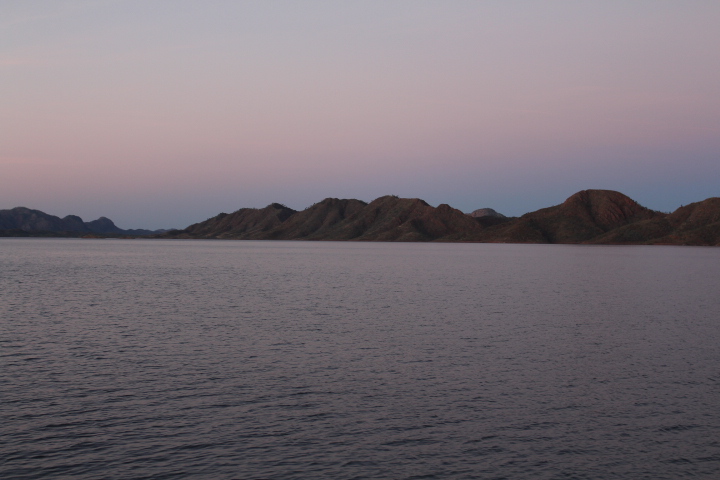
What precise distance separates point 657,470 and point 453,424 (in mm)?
5954

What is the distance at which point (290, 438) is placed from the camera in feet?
58.5

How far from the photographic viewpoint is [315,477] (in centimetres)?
1516

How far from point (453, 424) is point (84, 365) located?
16.9 m

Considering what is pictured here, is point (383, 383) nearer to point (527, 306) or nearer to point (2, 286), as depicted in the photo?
point (527, 306)

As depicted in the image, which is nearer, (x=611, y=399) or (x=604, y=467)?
(x=604, y=467)

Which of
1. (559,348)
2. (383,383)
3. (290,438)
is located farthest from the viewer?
(559,348)

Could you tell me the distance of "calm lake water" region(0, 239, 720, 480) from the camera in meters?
16.2

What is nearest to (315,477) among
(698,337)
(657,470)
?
(657,470)

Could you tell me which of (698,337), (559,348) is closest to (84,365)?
(559,348)

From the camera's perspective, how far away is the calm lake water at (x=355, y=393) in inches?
639

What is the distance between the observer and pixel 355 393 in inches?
897

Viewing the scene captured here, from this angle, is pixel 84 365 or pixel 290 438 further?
pixel 84 365

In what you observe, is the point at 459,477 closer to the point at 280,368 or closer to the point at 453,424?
the point at 453,424

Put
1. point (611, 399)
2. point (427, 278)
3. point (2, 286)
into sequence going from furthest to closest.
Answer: point (427, 278)
point (2, 286)
point (611, 399)
